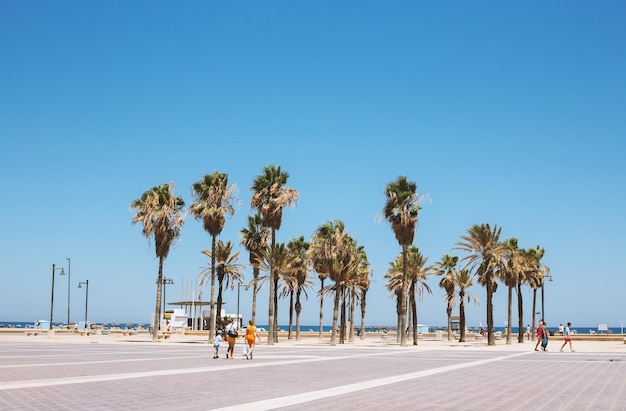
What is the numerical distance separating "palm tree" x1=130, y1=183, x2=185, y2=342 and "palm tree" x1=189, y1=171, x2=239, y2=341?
2347 mm

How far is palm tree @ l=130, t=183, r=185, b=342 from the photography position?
53.5 metres

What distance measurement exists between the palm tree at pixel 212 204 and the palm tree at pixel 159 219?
7.70ft

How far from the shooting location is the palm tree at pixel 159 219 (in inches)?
2105

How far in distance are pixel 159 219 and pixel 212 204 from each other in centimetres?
465

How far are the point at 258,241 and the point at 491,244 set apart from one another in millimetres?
18989

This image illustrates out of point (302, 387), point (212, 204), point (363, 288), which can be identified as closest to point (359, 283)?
point (363, 288)

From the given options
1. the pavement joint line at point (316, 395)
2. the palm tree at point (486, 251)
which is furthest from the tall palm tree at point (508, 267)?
the pavement joint line at point (316, 395)

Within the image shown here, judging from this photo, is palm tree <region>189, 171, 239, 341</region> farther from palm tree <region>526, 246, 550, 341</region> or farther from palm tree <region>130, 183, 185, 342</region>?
palm tree <region>526, 246, 550, 341</region>

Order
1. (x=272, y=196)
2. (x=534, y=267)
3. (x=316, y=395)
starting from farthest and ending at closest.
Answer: (x=534, y=267) < (x=272, y=196) < (x=316, y=395)

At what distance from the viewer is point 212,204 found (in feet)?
171

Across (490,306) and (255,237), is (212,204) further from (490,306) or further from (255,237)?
(490,306)

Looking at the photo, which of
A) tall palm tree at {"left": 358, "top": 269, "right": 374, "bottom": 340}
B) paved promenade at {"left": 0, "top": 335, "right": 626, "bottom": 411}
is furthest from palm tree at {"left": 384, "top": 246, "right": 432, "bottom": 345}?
paved promenade at {"left": 0, "top": 335, "right": 626, "bottom": 411}

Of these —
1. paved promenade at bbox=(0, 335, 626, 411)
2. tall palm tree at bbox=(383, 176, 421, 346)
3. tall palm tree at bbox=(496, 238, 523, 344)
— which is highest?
tall palm tree at bbox=(383, 176, 421, 346)

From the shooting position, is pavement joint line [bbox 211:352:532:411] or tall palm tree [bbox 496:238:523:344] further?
tall palm tree [bbox 496:238:523:344]
